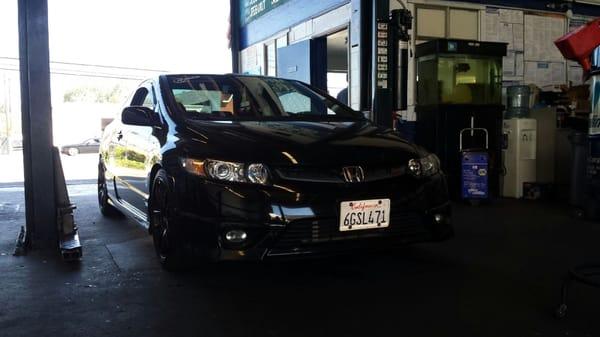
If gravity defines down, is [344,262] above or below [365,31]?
below

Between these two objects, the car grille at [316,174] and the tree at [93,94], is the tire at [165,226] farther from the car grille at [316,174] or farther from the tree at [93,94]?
the tree at [93,94]

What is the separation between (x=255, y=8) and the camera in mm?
12016

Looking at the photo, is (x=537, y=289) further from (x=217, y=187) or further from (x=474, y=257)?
(x=217, y=187)

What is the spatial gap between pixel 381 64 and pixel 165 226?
368 cm

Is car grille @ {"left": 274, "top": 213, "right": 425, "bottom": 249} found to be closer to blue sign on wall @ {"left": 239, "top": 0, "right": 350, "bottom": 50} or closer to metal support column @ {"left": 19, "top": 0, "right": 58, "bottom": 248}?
metal support column @ {"left": 19, "top": 0, "right": 58, "bottom": 248}

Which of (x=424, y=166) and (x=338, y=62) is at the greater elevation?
(x=338, y=62)

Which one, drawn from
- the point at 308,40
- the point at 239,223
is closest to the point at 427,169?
the point at 239,223

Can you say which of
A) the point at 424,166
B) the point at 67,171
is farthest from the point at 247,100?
the point at 67,171

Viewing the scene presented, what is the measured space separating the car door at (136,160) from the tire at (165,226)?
0.81 feet

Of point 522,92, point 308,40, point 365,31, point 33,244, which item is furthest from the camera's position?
point 308,40

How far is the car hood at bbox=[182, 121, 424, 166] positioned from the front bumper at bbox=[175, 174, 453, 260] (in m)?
0.16

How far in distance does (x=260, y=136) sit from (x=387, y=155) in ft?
2.45

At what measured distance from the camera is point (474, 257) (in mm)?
4047

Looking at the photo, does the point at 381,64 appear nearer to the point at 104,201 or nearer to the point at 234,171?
the point at 104,201
